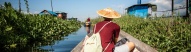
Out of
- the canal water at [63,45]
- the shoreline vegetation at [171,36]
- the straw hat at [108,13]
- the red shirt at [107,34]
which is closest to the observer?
the red shirt at [107,34]

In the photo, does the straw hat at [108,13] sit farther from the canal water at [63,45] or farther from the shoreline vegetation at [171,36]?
the canal water at [63,45]

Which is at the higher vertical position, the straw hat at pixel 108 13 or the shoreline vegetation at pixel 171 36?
the straw hat at pixel 108 13

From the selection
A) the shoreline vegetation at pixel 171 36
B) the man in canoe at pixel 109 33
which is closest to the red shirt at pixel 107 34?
the man in canoe at pixel 109 33

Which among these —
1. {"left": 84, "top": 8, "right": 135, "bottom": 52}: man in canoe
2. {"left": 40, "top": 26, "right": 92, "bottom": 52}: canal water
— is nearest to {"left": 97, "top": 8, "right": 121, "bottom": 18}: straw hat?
{"left": 84, "top": 8, "right": 135, "bottom": 52}: man in canoe

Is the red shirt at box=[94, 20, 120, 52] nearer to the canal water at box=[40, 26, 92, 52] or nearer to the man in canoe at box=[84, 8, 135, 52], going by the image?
the man in canoe at box=[84, 8, 135, 52]

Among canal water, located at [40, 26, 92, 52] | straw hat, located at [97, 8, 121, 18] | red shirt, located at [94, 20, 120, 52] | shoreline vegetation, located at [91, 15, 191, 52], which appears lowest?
canal water, located at [40, 26, 92, 52]

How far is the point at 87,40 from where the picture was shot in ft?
13.2

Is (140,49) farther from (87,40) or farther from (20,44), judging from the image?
(20,44)

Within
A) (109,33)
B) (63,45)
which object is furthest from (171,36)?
(63,45)

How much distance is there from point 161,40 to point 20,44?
16.3 ft

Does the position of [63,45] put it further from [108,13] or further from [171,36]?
[108,13]

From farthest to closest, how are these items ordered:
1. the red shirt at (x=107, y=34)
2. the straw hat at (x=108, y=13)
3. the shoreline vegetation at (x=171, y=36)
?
the shoreline vegetation at (x=171, y=36)
the straw hat at (x=108, y=13)
the red shirt at (x=107, y=34)

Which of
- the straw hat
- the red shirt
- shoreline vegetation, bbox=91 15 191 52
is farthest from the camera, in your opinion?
shoreline vegetation, bbox=91 15 191 52

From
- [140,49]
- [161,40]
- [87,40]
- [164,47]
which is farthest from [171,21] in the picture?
[87,40]
